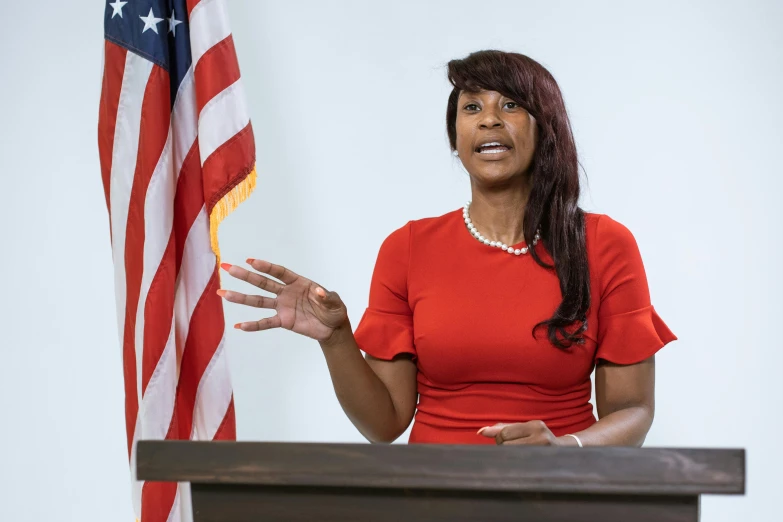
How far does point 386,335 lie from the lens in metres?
1.65

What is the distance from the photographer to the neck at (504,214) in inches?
64.7

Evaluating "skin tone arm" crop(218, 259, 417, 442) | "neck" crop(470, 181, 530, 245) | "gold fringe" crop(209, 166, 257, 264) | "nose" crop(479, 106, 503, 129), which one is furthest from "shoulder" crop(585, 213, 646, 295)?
"gold fringe" crop(209, 166, 257, 264)

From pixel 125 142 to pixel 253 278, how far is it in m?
0.74

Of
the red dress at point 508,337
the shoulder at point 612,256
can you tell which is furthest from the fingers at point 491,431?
the shoulder at point 612,256

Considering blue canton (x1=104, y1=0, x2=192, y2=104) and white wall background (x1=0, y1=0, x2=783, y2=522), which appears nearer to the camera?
blue canton (x1=104, y1=0, x2=192, y2=104)

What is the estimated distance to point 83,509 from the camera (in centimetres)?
257

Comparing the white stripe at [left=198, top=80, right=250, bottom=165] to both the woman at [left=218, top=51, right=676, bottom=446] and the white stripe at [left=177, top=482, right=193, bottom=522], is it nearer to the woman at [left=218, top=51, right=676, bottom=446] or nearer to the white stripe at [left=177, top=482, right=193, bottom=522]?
the woman at [left=218, top=51, right=676, bottom=446]

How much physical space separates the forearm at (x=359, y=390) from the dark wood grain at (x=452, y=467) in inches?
27.0

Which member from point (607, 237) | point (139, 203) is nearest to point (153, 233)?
point (139, 203)

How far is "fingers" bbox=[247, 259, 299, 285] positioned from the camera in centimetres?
139

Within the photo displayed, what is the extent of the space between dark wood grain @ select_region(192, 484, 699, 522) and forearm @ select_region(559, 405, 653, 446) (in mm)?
567

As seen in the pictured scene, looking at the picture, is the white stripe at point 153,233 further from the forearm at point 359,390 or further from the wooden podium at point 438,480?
the wooden podium at point 438,480

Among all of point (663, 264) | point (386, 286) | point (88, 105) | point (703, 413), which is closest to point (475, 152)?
point (386, 286)

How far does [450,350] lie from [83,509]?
5.12 feet
